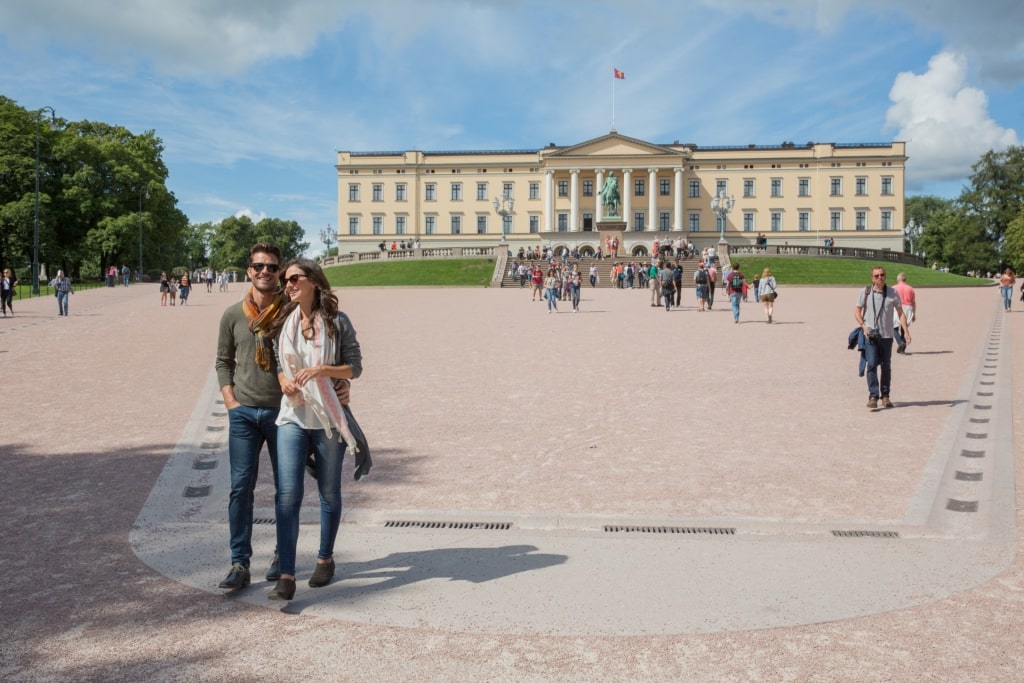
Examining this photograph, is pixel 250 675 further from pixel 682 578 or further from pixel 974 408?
pixel 974 408

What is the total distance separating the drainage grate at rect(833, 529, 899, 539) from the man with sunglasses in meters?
3.56

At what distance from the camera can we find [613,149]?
319 feet

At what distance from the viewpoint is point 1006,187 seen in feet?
317

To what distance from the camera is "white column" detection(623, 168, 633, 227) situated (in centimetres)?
9725

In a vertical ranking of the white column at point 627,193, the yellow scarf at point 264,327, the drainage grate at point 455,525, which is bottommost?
the drainage grate at point 455,525

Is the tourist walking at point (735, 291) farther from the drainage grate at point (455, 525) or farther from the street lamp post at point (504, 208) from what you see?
the street lamp post at point (504, 208)

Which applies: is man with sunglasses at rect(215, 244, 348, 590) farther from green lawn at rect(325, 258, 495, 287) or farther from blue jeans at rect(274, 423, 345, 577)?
green lawn at rect(325, 258, 495, 287)

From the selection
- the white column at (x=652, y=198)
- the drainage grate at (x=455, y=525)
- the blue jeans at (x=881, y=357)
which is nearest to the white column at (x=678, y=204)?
the white column at (x=652, y=198)

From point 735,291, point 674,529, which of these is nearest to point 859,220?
point 735,291

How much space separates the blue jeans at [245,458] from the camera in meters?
5.00

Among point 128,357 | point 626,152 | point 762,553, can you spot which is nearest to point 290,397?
point 762,553

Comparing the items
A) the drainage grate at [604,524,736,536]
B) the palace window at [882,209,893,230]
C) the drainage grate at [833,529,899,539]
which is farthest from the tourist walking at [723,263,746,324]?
the palace window at [882,209,893,230]

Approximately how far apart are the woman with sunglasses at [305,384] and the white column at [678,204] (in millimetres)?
94365

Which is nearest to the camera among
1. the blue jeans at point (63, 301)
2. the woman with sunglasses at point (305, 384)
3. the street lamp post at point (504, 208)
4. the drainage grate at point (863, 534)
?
the woman with sunglasses at point (305, 384)
